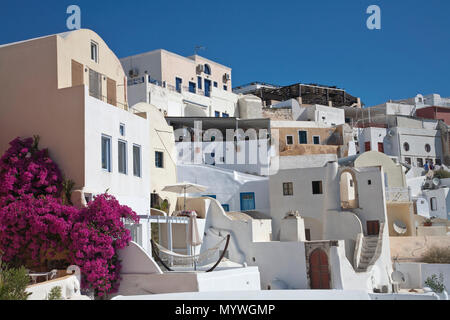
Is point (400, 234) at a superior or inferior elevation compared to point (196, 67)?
inferior

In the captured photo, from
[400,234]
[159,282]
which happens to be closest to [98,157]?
[159,282]

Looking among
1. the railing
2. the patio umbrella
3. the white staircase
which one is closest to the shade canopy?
the patio umbrella

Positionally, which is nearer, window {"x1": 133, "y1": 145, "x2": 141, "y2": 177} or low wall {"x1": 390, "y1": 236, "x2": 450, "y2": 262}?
window {"x1": 133, "y1": 145, "x2": 141, "y2": 177}

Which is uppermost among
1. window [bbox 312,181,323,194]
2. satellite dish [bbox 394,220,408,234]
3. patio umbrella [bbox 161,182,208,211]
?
window [bbox 312,181,323,194]

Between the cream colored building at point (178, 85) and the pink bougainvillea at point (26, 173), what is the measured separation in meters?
23.0

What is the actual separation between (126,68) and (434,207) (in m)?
28.0

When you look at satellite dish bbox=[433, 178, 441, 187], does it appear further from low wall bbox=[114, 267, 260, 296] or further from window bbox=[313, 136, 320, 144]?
low wall bbox=[114, 267, 260, 296]

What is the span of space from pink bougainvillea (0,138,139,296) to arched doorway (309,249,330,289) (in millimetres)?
10780

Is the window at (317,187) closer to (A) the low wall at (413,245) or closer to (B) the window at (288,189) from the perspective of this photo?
(B) the window at (288,189)

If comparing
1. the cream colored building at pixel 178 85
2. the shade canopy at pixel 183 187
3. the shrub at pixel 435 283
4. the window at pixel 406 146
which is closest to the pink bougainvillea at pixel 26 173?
the shade canopy at pixel 183 187

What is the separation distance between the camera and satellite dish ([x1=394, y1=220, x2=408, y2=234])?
31188 millimetres

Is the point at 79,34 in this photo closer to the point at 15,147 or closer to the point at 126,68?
the point at 15,147

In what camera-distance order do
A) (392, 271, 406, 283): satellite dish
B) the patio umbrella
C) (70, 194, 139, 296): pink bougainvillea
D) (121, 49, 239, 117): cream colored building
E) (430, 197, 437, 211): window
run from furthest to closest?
(430, 197, 437, 211): window < (121, 49, 239, 117): cream colored building < (392, 271, 406, 283): satellite dish < the patio umbrella < (70, 194, 139, 296): pink bougainvillea

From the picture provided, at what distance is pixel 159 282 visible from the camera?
53.9 feet
